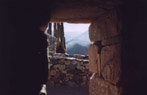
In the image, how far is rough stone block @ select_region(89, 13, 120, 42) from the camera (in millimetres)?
2195

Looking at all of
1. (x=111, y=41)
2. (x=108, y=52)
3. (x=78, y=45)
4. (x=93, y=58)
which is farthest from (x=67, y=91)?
(x=78, y=45)

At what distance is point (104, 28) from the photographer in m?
2.43

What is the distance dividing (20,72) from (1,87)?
0.20 m

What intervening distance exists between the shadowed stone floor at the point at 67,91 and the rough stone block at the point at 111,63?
345cm

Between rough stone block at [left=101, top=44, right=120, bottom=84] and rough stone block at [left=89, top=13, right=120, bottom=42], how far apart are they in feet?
0.55

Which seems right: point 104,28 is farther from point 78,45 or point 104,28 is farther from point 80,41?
point 80,41

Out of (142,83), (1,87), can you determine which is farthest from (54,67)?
(1,87)

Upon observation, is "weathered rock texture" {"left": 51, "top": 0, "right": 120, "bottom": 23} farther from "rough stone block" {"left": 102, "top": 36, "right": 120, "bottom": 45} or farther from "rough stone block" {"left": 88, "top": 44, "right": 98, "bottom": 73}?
"rough stone block" {"left": 88, "top": 44, "right": 98, "bottom": 73}

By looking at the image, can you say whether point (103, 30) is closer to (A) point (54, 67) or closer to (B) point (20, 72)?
(B) point (20, 72)

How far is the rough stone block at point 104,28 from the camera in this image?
7.20ft

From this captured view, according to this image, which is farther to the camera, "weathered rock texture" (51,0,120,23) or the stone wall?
the stone wall

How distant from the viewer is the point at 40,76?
5.89 ft

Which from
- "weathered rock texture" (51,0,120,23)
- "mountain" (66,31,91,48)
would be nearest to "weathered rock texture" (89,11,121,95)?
"weathered rock texture" (51,0,120,23)

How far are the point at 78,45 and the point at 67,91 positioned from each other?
54.1ft
